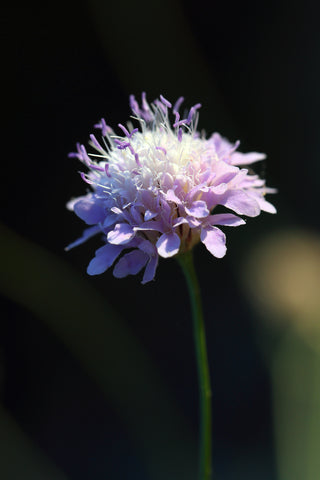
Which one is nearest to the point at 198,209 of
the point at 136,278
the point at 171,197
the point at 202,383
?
the point at 171,197

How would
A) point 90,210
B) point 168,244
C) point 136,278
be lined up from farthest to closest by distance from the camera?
point 136,278 < point 90,210 < point 168,244

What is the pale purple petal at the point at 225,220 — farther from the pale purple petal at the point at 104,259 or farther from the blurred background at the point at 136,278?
the blurred background at the point at 136,278

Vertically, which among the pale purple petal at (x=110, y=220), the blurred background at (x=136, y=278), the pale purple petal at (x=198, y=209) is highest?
the pale purple petal at (x=110, y=220)

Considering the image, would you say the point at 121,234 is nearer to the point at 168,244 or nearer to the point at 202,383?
the point at 168,244

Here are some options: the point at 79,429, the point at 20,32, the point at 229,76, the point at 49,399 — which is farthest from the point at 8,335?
the point at 229,76

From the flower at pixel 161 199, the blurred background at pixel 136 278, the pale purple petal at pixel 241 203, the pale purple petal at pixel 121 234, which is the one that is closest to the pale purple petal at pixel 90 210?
the flower at pixel 161 199

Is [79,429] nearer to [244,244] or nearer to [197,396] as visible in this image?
[197,396]
